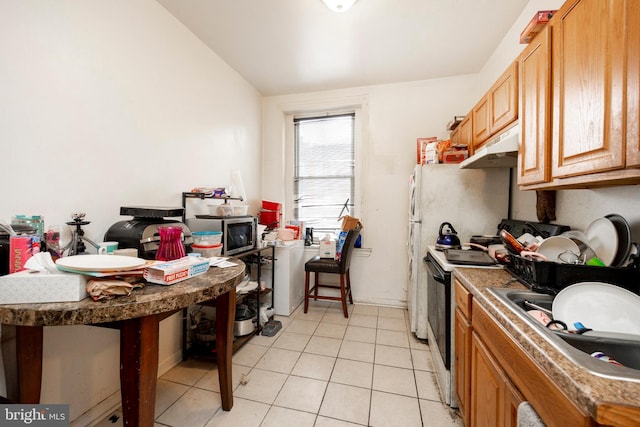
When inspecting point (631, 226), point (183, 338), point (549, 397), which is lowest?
point (183, 338)

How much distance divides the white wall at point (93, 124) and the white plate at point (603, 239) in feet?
8.28

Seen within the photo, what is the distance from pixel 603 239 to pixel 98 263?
6.81 ft

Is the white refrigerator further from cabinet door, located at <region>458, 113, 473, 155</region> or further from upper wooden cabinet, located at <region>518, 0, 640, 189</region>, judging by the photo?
upper wooden cabinet, located at <region>518, 0, 640, 189</region>

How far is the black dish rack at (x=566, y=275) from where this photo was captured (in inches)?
36.7

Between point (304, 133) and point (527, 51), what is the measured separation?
254 centimetres

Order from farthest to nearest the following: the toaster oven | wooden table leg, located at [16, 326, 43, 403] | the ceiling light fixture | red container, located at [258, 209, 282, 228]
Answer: red container, located at [258, 209, 282, 228] < the ceiling light fixture < the toaster oven < wooden table leg, located at [16, 326, 43, 403]

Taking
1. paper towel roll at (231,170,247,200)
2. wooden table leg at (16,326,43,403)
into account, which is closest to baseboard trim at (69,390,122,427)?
wooden table leg at (16,326,43,403)

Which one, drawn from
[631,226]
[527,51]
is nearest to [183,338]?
[631,226]

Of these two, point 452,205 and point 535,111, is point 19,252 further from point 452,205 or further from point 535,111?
point 452,205

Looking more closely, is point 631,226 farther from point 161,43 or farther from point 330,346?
point 161,43

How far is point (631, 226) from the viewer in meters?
1.13

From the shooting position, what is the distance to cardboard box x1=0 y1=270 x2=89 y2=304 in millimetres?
780

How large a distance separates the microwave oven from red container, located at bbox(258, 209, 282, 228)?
0.78 m

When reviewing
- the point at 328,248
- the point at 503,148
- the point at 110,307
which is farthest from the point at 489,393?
the point at 328,248
